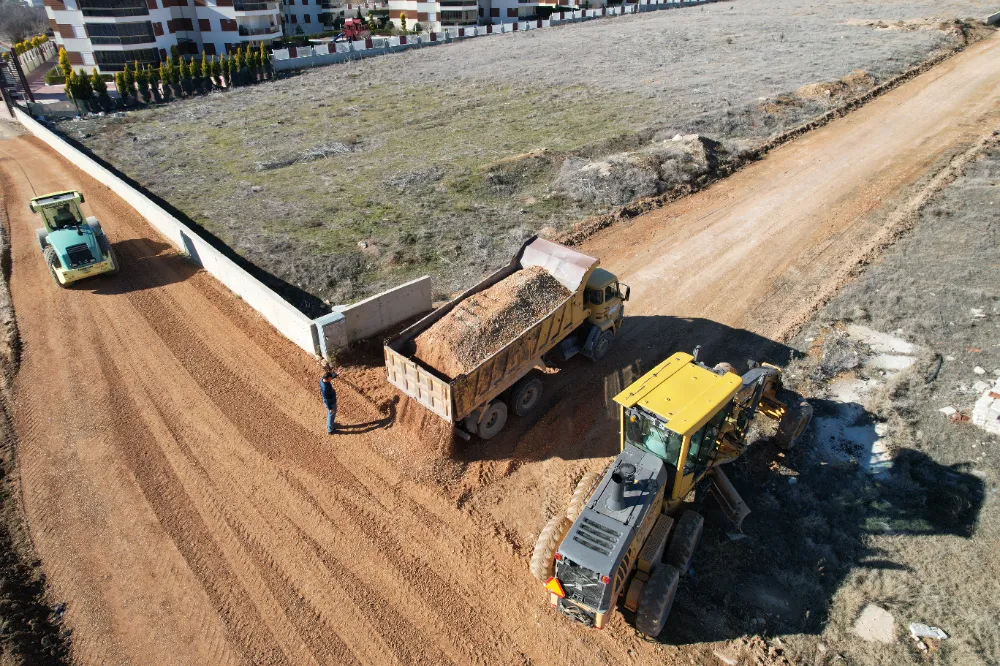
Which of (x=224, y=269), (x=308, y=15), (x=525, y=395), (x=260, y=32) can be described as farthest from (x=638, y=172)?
(x=308, y=15)

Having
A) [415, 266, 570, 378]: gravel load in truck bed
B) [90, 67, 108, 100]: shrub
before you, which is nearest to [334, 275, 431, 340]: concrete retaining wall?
[415, 266, 570, 378]: gravel load in truck bed

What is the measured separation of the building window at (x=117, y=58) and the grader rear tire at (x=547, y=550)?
183 ft

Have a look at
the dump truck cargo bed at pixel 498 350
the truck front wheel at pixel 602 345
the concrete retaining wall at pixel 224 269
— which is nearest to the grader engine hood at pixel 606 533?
the dump truck cargo bed at pixel 498 350

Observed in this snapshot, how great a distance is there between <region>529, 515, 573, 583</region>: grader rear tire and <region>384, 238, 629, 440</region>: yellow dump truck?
102 inches

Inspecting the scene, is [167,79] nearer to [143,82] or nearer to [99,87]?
[143,82]

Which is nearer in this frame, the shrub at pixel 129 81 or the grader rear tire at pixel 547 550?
the grader rear tire at pixel 547 550

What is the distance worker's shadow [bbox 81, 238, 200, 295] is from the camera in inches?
674

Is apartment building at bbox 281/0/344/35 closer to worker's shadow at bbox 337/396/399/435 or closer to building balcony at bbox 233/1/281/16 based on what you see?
building balcony at bbox 233/1/281/16

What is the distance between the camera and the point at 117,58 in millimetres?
48094

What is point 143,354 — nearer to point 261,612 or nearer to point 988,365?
point 261,612

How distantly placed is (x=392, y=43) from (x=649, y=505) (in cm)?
5762

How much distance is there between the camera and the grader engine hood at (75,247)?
16516 mm

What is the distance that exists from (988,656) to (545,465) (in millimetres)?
6784

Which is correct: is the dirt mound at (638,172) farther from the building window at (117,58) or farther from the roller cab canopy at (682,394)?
the building window at (117,58)
